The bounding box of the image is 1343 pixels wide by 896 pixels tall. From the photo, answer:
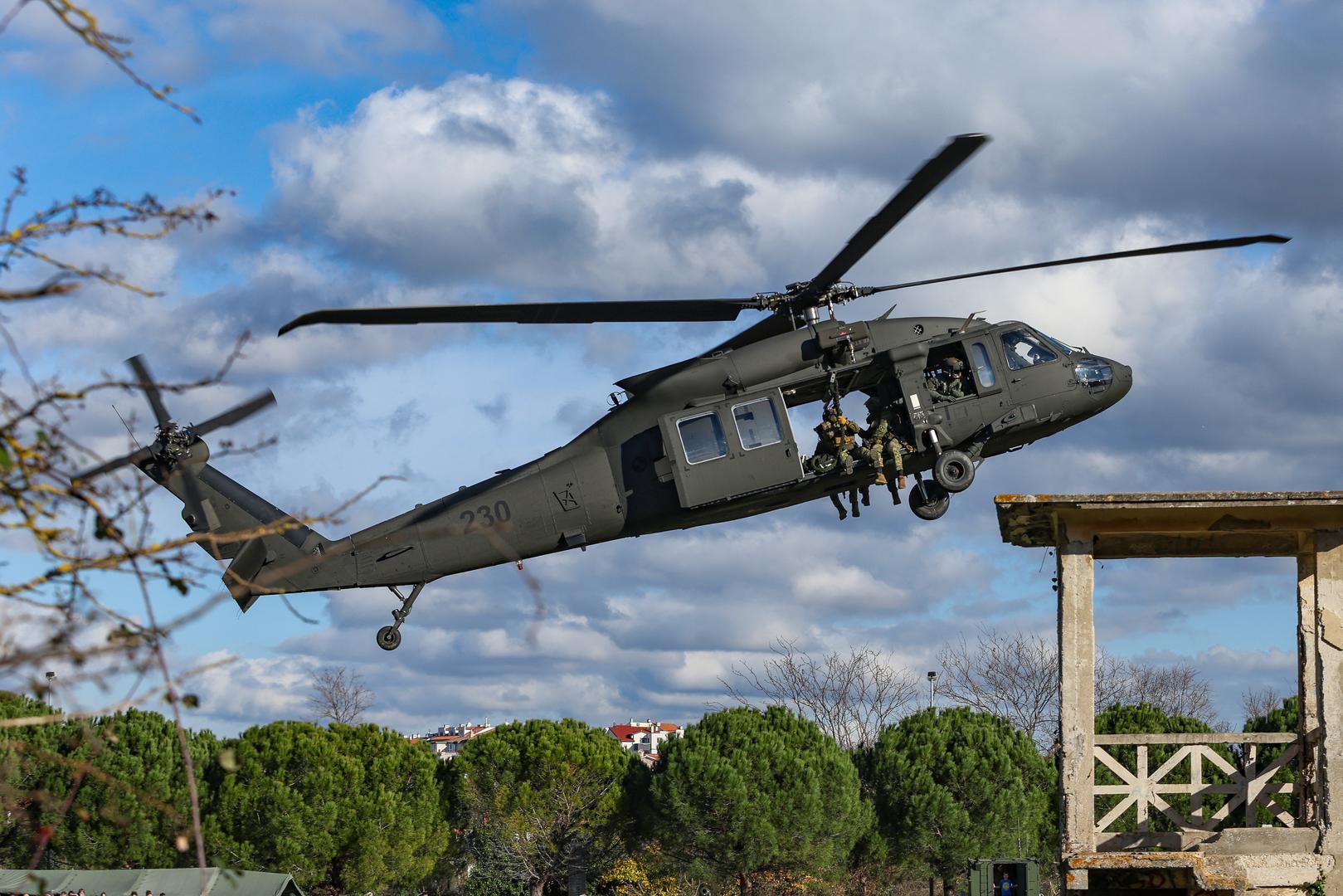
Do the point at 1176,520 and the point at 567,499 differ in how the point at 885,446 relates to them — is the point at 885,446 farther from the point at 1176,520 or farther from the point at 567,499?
the point at 1176,520

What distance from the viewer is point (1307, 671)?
45.8ft

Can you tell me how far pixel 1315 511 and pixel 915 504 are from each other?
674 cm

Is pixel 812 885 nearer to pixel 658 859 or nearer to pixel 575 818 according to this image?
pixel 658 859

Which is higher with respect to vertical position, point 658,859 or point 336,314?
point 336,314

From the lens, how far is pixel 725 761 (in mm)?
46531

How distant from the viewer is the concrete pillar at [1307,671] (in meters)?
13.8

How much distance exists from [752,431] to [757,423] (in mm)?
134

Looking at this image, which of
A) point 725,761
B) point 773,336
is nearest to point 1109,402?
point 773,336

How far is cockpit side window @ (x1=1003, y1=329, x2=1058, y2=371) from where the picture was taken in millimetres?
19922

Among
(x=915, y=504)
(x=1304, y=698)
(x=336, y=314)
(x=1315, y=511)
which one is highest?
(x=336, y=314)

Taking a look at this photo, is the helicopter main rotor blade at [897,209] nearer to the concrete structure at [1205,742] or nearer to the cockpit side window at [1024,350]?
the cockpit side window at [1024,350]

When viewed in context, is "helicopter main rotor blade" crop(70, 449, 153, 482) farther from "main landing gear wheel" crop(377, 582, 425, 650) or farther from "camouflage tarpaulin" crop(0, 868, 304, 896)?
"camouflage tarpaulin" crop(0, 868, 304, 896)

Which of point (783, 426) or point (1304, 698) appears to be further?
point (783, 426)

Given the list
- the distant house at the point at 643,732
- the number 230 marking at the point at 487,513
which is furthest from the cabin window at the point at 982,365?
the distant house at the point at 643,732
